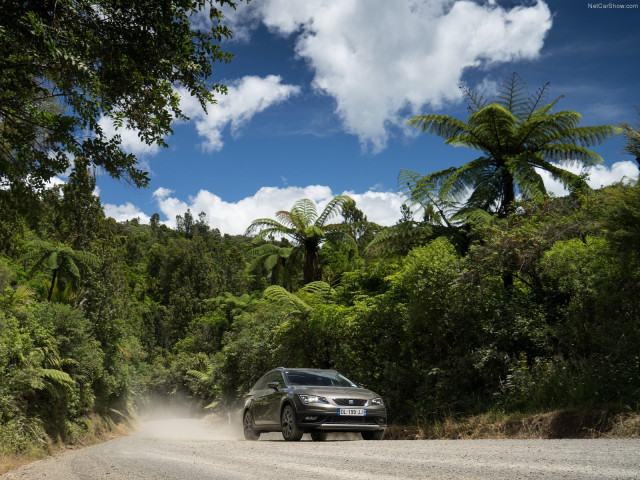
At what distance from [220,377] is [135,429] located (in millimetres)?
6201

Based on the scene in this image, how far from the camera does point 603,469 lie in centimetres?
465

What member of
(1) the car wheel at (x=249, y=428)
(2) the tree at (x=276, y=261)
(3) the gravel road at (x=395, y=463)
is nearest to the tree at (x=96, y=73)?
(3) the gravel road at (x=395, y=463)

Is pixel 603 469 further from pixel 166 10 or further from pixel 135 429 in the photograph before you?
pixel 135 429

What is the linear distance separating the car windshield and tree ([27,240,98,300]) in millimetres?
16224

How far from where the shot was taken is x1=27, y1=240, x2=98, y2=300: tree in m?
23.7

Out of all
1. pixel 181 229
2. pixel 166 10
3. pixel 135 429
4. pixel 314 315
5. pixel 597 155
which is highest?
pixel 181 229

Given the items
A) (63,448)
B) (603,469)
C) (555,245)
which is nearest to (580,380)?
(555,245)

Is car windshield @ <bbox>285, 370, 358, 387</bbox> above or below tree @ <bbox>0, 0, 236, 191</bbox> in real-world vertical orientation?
below

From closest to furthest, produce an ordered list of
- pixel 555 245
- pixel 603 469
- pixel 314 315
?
1. pixel 603 469
2. pixel 555 245
3. pixel 314 315

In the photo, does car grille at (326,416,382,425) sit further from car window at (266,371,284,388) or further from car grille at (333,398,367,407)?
car window at (266,371,284,388)

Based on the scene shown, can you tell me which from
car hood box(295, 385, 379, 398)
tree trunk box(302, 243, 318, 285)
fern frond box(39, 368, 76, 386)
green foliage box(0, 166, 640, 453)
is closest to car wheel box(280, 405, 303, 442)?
car hood box(295, 385, 379, 398)

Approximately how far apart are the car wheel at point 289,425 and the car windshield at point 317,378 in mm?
699

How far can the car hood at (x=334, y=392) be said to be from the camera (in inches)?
393

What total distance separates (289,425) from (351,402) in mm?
1267
